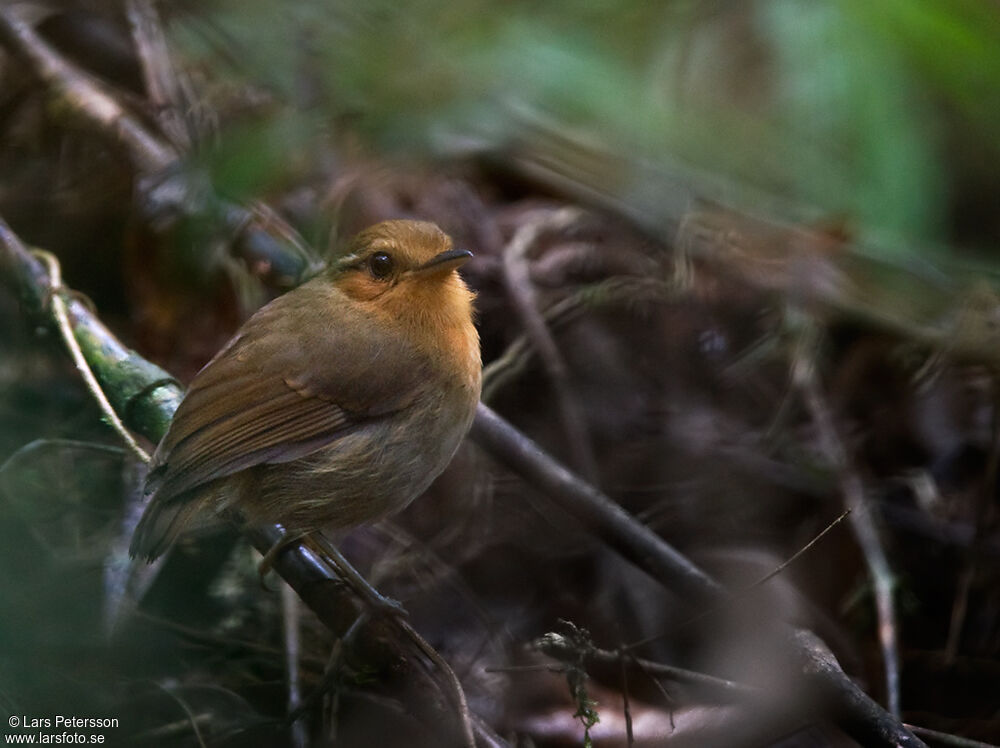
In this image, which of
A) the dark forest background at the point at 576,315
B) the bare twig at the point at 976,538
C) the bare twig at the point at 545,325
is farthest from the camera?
the bare twig at the point at 545,325

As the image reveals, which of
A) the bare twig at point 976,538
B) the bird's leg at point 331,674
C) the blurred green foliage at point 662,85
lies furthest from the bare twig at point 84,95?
the bare twig at point 976,538

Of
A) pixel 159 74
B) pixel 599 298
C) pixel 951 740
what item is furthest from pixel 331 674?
pixel 159 74

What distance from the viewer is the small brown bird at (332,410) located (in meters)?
2.63

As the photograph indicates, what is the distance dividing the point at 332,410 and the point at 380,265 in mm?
451

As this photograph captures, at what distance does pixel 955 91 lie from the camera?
3641mm

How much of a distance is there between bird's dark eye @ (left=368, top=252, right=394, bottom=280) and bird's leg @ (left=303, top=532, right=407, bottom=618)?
2.41ft

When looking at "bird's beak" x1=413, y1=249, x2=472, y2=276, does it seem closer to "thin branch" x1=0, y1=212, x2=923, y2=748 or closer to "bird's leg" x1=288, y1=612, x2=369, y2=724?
"thin branch" x1=0, y1=212, x2=923, y2=748

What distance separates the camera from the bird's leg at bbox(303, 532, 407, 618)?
Result: 2592 millimetres

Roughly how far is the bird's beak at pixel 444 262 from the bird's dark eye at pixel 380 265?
83 mm

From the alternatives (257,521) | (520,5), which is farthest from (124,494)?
(520,5)

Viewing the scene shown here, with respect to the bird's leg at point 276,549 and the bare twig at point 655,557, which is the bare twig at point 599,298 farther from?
the bird's leg at point 276,549

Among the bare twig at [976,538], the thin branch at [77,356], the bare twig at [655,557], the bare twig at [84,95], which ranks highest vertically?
the bare twig at [84,95]

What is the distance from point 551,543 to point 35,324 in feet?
5.68

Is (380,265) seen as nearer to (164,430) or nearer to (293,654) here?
(164,430)
